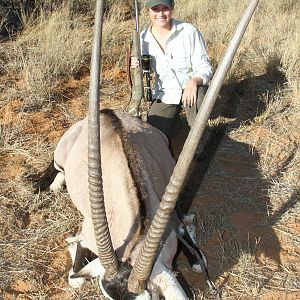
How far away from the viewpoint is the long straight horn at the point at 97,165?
213cm

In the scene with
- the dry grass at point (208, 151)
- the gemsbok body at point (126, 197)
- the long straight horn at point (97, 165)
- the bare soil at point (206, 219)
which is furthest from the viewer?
the dry grass at point (208, 151)

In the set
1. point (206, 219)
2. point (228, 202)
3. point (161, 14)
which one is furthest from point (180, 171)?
point (161, 14)

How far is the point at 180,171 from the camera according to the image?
220cm

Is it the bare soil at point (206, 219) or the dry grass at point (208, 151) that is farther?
the dry grass at point (208, 151)

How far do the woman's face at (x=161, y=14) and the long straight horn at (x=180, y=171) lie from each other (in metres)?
2.63

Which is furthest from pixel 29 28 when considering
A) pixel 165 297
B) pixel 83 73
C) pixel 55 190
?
pixel 165 297

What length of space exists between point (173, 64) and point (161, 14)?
540mm

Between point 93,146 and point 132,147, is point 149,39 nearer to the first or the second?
point 132,147

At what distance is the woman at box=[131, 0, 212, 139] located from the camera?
4.56 meters

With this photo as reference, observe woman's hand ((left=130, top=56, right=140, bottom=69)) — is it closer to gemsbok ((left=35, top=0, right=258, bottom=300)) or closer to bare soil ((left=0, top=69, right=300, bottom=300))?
gemsbok ((left=35, top=0, right=258, bottom=300))

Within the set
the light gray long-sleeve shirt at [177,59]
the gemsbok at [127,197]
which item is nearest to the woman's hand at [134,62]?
the light gray long-sleeve shirt at [177,59]

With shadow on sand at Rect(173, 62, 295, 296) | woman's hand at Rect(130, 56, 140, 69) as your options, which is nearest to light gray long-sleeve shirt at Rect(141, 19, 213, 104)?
woman's hand at Rect(130, 56, 140, 69)

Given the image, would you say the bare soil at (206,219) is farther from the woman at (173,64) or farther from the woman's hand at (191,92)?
the woman's hand at (191,92)

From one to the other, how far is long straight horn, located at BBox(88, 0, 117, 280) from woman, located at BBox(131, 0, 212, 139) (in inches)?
86.6
